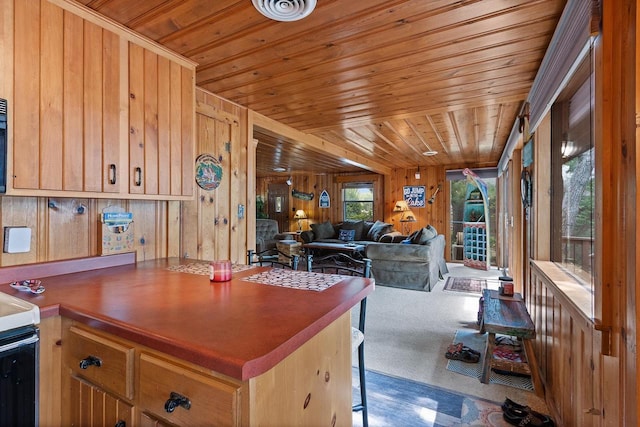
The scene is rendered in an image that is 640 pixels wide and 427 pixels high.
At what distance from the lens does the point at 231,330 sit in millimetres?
899

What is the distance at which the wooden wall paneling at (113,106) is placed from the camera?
1607 mm

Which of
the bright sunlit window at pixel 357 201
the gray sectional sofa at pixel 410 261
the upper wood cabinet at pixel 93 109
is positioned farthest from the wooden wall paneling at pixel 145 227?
the bright sunlit window at pixel 357 201

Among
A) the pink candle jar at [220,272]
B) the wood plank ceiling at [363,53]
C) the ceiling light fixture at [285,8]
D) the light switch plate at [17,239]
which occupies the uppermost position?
the wood plank ceiling at [363,53]

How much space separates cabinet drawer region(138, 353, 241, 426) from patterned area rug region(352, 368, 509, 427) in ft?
4.48

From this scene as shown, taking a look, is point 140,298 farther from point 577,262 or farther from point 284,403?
point 577,262

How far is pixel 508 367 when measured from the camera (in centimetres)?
239

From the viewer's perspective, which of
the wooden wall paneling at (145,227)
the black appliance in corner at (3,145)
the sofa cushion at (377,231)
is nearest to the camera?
the black appliance in corner at (3,145)

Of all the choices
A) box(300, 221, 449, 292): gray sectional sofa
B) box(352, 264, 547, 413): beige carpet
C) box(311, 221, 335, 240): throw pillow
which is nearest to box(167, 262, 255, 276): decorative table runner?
box(352, 264, 547, 413): beige carpet

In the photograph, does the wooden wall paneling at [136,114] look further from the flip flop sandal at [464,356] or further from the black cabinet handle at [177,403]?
the flip flop sandal at [464,356]

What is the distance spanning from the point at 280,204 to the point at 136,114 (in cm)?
809

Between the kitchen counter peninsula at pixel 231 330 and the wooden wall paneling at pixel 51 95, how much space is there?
48 centimetres

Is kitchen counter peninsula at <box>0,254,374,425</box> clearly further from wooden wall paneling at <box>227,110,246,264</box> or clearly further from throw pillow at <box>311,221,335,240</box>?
throw pillow at <box>311,221,335,240</box>

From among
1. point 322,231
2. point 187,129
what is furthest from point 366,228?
point 187,129

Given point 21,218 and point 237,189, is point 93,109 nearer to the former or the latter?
point 21,218
